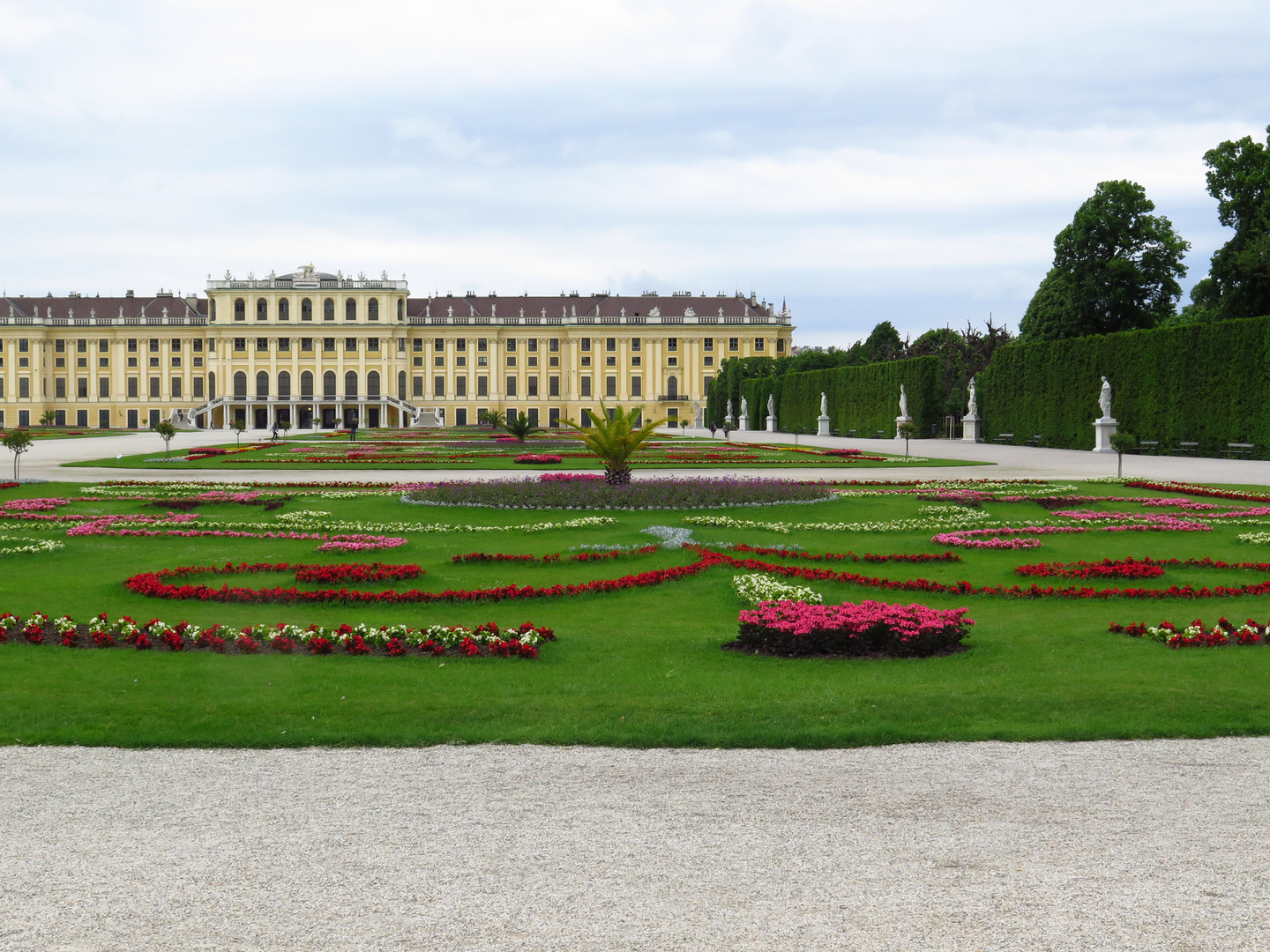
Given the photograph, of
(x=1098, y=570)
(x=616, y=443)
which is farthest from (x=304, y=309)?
(x=1098, y=570)

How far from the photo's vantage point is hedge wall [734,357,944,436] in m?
46.7

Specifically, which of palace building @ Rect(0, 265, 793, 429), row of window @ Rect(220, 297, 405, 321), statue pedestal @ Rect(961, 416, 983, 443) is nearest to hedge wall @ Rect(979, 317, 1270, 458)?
statue pedestal @ Rect(961, 416, 983, 443)

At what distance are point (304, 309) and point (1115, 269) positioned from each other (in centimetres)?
8148

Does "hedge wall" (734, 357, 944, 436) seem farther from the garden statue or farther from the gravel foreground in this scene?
the gravel foreground

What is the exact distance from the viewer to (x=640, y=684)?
641cm

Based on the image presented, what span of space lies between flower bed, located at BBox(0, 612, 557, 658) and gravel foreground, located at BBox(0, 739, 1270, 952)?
1.92m

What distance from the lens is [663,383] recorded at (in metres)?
113

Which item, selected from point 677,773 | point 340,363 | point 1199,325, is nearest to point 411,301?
point 340,363

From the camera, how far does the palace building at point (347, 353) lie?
10844 centimetres

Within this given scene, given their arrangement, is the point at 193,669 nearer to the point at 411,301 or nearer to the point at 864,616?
the point at 864,616

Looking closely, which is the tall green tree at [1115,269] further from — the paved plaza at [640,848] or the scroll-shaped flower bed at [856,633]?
the paved plaza at [640,848]

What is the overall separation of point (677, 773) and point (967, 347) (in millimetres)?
63079

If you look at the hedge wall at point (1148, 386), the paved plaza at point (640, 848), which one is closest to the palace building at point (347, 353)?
the hedge wall at point (1148, 386)

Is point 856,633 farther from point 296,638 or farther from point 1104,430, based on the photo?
point 1104,430
